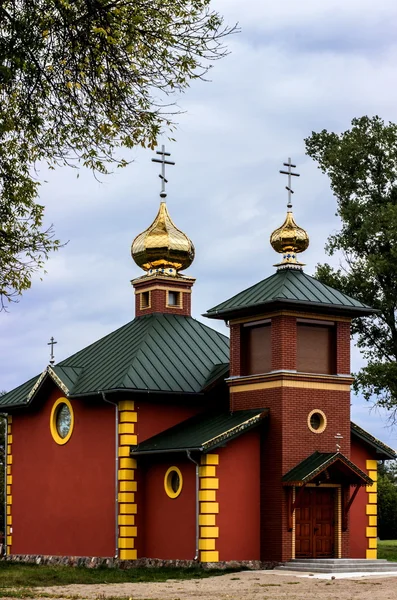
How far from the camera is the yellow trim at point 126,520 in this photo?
27.7m

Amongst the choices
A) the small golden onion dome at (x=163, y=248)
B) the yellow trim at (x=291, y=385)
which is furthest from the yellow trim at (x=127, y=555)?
the small golden onion dome at (x=163, y=248)

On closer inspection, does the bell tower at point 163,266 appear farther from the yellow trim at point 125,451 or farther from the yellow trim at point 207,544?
the yellow trim at point 207,544

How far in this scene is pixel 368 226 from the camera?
3512cm

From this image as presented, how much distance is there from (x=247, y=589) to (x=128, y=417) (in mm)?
7661

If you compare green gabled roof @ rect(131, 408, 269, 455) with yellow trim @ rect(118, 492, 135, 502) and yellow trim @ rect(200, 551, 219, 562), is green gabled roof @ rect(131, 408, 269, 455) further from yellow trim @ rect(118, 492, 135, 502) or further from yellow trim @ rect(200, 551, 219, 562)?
yellow trim @ rect(200, 551, 219, 562)

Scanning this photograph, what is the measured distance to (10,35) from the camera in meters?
17.4

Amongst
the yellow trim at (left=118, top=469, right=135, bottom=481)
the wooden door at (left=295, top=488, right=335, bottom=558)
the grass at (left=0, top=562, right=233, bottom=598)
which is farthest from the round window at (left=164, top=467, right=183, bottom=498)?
the wooden door at (left=295, top=488, right=335, bottom=558)

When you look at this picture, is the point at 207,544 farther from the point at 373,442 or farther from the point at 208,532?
the point at 373,442

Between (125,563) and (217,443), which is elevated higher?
(217,443)

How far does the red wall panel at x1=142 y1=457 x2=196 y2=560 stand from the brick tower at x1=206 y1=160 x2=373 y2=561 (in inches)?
68.4

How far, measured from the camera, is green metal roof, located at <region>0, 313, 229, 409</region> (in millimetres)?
28578

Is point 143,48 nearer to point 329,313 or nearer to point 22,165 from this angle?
point 22,165

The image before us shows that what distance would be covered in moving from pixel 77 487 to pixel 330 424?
22.1 ft

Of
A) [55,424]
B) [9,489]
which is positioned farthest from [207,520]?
[9,489]
